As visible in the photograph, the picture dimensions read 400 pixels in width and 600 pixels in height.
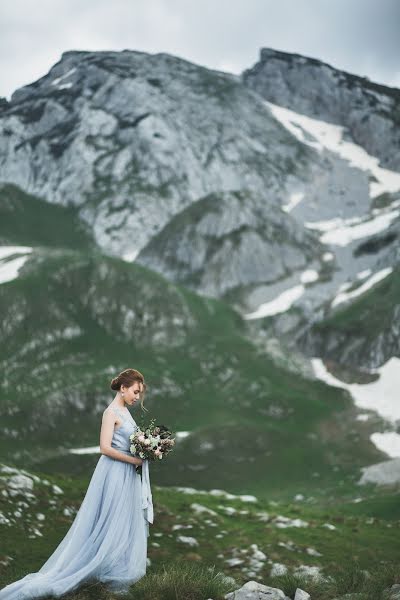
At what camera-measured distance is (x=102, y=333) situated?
148 meters

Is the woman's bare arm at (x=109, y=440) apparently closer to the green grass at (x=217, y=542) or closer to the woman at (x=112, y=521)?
the woman at (x=112, y=521)

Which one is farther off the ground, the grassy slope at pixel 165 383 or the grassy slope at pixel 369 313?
the grassy slope at pixel 369 313

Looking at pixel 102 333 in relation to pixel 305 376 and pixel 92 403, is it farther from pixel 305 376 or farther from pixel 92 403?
pixel 305 376

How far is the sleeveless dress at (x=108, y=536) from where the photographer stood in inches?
493

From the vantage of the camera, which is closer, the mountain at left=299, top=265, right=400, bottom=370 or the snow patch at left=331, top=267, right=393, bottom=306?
the mountain at left=299, top=265, right=400, bottom=370

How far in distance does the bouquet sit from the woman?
1.01 ft

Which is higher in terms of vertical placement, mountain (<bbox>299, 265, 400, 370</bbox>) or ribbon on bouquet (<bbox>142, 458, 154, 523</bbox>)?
mountain (<bbox>299, 265, 400, 370</bbox>)

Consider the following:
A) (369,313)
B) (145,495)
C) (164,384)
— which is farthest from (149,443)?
(369,313)

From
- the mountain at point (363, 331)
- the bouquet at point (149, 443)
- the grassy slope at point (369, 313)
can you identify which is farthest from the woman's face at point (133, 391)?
the grassy slope at point (369, 313)

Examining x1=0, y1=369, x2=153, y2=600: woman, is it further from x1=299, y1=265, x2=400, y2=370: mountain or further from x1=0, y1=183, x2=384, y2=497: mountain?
x1=299, y1=265, x2=400, y2=370: mountain

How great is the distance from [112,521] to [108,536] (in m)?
0.33

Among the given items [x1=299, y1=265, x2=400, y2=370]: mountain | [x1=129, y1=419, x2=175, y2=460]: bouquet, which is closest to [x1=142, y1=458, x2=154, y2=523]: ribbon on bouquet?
[x1=129, y1=419, x2=175, y2=460]: bouquet

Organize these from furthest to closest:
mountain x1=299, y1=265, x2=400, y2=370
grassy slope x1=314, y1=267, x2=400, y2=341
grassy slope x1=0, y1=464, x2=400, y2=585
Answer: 1. grassy slope x1=314, y1=267, x2=400, y2=341
2. mountain x1=299, y1=265, x2=400, y2=370
3. grassy slope x1=0, y1=464, x2=400, y2=585

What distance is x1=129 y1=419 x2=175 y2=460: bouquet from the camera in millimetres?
13328
